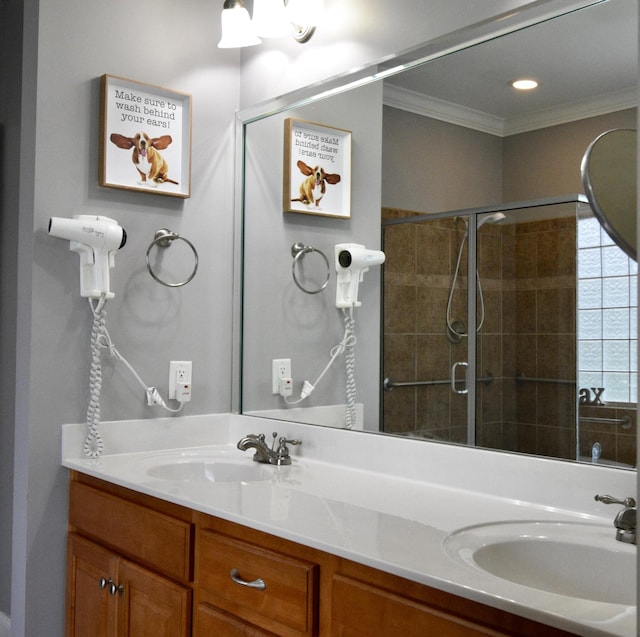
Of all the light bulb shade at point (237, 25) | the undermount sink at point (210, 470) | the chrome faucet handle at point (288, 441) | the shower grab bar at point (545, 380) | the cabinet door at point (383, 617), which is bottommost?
the cabinet door at point (383, 617)

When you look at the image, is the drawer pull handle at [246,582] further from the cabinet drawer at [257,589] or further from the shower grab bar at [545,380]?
the shower grab bar at [545,380]

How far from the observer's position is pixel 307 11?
7.39ft

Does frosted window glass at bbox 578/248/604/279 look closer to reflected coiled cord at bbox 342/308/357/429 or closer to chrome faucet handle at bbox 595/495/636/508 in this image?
chrome faucet handle at bbox 595/495/636/508

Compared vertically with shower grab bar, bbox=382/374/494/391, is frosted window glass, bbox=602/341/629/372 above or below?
above

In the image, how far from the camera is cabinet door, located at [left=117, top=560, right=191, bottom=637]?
5.84ft

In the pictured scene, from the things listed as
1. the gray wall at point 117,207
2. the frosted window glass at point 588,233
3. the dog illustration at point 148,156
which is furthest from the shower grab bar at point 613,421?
the dog illustration at point 148,156

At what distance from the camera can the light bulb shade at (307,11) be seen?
2.25 meters

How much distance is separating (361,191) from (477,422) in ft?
2.45

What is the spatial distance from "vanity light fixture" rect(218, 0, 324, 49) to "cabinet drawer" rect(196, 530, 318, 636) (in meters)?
1.51

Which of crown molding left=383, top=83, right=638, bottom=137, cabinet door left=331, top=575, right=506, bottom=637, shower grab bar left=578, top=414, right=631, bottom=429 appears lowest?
cabinet door left=331, top=575, right=506, bottom=637

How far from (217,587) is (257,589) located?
158mm

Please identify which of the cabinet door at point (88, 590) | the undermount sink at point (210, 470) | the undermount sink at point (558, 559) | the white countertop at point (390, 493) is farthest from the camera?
the undermount sink at point (210, 470)

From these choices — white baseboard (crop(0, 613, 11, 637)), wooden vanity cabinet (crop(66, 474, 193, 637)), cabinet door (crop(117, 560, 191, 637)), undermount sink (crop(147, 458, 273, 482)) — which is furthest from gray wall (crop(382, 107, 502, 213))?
white baseboard (crop(0, 613, 11, 637))

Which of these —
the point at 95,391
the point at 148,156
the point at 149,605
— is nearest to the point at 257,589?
the point at 149,605
